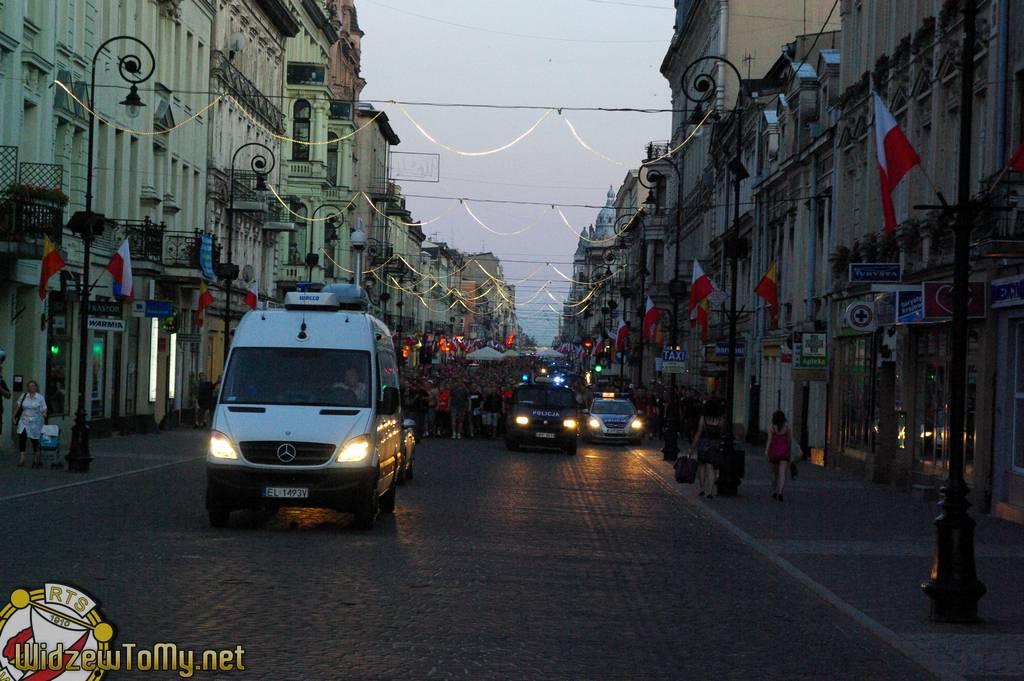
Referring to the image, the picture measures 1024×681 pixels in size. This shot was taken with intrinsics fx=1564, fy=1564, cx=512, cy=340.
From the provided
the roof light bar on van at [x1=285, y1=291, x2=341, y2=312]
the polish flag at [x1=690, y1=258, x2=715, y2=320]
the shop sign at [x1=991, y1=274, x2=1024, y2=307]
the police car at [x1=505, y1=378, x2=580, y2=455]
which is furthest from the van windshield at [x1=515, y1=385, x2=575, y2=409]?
the roof light bar on van at [x1=285, y1=291, x2=341, y2=312]

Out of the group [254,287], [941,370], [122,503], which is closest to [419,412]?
[254,287]

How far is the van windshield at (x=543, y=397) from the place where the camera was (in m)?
42.9

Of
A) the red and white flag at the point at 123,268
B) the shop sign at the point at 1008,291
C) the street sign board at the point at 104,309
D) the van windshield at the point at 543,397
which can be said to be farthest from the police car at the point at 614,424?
the shop sign at the point at 1008,291

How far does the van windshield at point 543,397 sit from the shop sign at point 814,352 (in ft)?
29.5

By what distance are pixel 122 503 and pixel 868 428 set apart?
18.2 metres

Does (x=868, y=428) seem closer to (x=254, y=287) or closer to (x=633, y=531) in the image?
(x=633, y=531)

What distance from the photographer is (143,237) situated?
42.6 meters

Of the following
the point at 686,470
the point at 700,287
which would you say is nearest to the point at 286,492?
the point at 686,470

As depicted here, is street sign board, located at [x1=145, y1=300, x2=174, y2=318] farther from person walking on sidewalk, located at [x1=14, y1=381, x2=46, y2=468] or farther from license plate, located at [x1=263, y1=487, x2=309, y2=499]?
license plate, located at [x1=263, y1=487, x2=309, y2=499]

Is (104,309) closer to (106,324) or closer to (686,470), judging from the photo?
(106,324)

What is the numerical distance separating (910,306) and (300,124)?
2251 inches

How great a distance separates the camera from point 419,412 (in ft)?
155

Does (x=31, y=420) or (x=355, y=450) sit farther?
(x=31, y=420)

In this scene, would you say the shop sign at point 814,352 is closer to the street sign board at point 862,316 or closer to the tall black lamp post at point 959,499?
the street sign board at point 862,316
